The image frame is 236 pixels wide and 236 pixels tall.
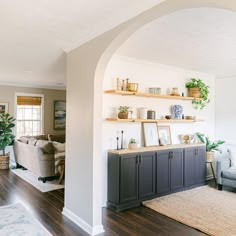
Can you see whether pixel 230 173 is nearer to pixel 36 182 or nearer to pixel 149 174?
pixel 149 174

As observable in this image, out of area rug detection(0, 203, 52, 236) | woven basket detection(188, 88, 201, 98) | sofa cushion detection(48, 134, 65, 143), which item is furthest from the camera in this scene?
sofa cushion detection(48, 134, 65, 143)

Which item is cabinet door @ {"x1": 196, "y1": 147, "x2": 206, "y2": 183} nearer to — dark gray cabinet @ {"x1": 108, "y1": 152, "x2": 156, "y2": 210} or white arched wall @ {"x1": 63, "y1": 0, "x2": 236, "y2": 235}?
dark gray cabinet @ {"x1": 108, "y1": 152, "x2": 156, "y2": 210}

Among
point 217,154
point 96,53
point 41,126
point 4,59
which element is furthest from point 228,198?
point 41,126

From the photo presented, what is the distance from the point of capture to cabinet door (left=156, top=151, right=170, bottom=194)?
416 centimetres

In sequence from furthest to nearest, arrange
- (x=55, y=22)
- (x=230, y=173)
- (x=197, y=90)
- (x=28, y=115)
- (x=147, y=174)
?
(x=28, y=115) → (x=197, y=90) → (x=230, y=173) → (x=147, y=174) → (x=55, y=22)

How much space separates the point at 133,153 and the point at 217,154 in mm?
2926

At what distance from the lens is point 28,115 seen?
777 centimetres

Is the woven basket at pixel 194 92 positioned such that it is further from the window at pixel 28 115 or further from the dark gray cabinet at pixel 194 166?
the window at pixel 28 115

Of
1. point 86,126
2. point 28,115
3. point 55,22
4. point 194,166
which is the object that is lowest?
point 194,166

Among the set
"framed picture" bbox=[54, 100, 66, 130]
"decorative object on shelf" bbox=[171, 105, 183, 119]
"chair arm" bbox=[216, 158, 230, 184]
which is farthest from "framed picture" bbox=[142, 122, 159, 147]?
"framed picture" bbox=[54, 100, 66, 130]

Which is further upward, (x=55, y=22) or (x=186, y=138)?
(x=55, y=22)

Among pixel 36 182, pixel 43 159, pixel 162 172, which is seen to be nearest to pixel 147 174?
pixel 162 172

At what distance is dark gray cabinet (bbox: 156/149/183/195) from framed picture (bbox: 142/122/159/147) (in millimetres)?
291

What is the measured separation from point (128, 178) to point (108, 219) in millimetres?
692
